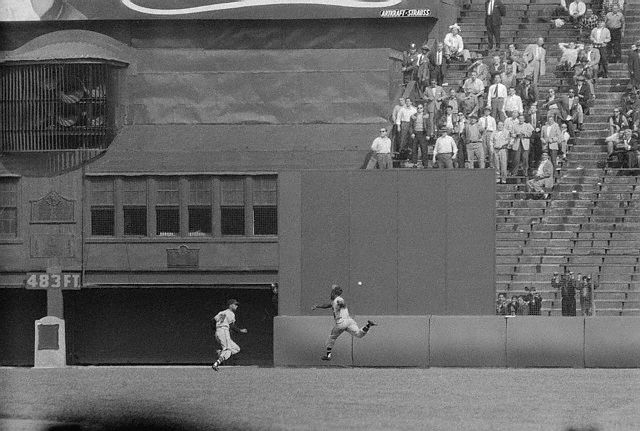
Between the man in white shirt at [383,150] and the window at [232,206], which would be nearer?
the man in white shirt at [383,150]

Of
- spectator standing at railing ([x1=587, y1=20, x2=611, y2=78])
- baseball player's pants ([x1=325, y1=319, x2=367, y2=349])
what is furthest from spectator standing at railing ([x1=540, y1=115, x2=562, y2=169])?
baseball player's pants ([x1=325, y1=319, x2=367, y2=349])

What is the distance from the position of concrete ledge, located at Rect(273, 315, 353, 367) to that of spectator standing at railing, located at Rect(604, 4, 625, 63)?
12.1 metres

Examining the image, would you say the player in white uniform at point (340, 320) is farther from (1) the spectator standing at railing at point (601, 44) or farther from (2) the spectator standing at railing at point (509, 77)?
(1) the spectator standing at railing at point (601, 44)

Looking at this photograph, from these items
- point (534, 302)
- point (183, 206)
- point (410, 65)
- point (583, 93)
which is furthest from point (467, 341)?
point (183, 206)

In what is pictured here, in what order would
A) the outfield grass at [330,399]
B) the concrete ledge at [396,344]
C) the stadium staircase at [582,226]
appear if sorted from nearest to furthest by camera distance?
the outfield grass at [330,399] → the concrete ledge at [396,344] → the stadium staircase at [582,226]

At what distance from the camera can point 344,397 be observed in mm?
31109

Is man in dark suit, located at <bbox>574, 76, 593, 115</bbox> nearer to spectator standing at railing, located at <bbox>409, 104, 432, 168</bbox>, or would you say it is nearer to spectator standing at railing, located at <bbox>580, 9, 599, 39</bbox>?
spectator standing at railing, located at <bbox>580, 9, 599, 39</bbox>

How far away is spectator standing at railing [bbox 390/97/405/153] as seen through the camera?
149 ft

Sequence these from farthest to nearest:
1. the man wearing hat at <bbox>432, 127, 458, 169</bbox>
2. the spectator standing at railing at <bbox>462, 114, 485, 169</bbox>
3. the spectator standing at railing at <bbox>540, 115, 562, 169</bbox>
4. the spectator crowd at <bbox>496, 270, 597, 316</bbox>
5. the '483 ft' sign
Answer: the '483 ft' sign
the spectator standing at railing at <bbox>540, 115, 562, 169</bbox>
the spectator standing at railing at <bbox>462, 114, 485, 169</bbox>
the man wearing hat at <bbox>432, 127, 458, 169</bbox>
the spectator crowd at <bbox>496, 270, 597, 316</bbox>

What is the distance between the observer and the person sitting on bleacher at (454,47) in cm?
4819

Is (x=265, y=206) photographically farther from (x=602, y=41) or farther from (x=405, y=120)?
(x=602, y=41)

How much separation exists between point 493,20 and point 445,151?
6.88 metres

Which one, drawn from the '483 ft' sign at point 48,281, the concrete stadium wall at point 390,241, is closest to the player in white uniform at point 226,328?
the concrete stadium wall at point 390,241

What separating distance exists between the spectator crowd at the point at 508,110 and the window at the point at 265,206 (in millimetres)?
2859
